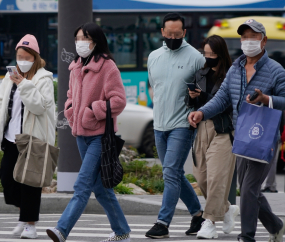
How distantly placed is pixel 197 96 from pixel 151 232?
1.26 meters

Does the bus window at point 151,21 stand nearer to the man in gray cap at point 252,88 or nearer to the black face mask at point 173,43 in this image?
the black face mask at point 173,43

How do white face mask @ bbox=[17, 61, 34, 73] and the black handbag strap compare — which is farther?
white face mask @ bbox=[17, 61, 34, 73]

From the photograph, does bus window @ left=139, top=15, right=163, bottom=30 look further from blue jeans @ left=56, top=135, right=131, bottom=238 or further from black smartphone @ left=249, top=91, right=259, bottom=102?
black smartphone @ left=249, top=91, right=259, bottom=102

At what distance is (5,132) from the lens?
5871mm

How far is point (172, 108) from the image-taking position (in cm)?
582

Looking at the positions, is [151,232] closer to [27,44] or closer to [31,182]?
[31,182]

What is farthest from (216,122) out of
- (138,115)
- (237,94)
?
(138,115)

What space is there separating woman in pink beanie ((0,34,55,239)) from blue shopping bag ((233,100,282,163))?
1.91 metres

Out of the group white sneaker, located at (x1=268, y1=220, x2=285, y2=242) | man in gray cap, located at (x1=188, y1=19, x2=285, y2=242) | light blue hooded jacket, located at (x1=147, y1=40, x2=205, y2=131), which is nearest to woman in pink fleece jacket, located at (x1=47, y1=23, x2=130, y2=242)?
light blue hooded jacket, located at (x1=147, y1=40, x2=205, y2=131)

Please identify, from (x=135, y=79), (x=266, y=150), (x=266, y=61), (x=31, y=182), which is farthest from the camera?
(x=135, y=79)

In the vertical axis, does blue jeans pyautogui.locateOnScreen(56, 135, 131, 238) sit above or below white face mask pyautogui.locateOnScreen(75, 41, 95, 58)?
below

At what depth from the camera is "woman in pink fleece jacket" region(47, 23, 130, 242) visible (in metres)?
5.12

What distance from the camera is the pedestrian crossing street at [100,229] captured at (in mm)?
5809

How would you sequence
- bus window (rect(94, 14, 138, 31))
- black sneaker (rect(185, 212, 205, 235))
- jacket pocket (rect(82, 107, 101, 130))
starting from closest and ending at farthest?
jacket pocket (rect(82, 107, 101, 130)), black sneaker (rect(185, 212, 205, 235)), bus window (rect(94, 14, 138, 31))
